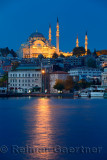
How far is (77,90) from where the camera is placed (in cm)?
7756

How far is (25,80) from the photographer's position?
83688mm

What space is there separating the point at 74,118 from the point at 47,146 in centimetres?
1186

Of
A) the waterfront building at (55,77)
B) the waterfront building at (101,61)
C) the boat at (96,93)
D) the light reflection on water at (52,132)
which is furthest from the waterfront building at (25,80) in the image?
the light reflection on water at (52,132)

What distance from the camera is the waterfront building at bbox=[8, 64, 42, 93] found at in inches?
3241

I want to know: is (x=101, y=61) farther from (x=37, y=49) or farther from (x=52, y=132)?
(x=52, y=132)

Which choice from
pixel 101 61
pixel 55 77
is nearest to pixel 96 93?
pixel 55 77

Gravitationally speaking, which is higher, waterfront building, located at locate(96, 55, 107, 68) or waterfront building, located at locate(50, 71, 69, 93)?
waterfront building, located at locate(96, 55, 107, 68)

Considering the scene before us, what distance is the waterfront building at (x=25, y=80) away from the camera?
8231 centimetres

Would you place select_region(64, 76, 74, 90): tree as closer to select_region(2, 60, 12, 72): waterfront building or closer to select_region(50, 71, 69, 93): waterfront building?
select_region(50, 71, 69, 93): waterfront building

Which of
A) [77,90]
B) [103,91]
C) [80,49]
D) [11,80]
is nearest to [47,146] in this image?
[103,91]

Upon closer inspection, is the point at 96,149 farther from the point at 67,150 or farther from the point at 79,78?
the point at 79,78

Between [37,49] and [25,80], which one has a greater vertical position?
[37,49]

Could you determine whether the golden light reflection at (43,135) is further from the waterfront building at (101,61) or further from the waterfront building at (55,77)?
the waterfront building at (101,61)

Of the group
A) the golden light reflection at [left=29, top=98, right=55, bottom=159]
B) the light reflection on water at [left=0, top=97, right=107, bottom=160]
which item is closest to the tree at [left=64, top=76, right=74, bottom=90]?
the light reflection on water at [left=0, top=97, right=107, bottom=160]
